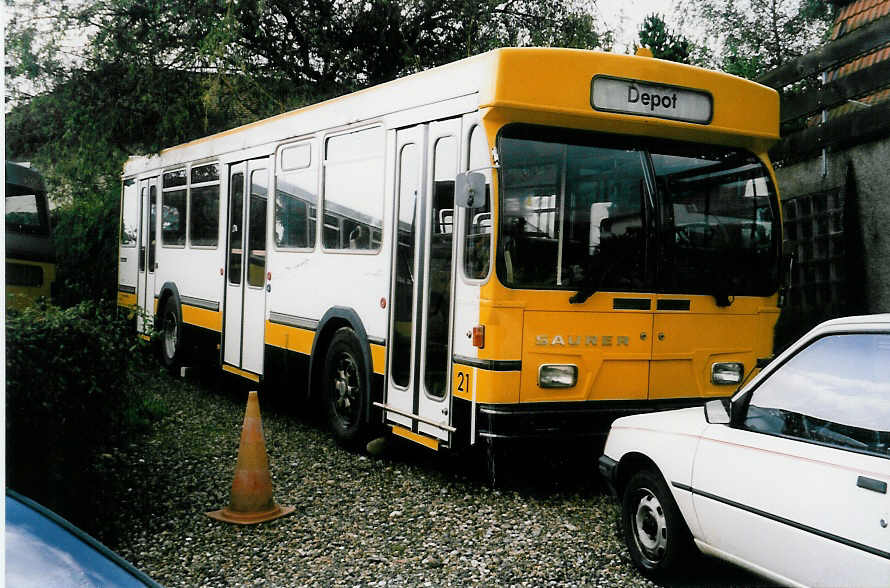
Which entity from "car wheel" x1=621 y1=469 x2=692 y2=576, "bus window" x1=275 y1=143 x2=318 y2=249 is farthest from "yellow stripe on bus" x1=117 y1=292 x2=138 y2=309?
"car wheel" x1=621 y1=469 x2=692 y2=576

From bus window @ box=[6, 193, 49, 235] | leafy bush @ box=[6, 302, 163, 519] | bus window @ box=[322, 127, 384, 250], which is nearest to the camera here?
leafy bush @ box=[6, 302, 163, 519]

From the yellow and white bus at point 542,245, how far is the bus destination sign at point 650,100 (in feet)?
0.04

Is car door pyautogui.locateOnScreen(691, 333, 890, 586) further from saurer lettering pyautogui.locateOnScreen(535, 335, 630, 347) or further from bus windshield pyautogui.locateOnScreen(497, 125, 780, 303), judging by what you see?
bus windshield pyautogui.locateOnScreen(497, 125, 780, 303)

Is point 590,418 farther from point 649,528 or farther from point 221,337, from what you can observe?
point 221,337

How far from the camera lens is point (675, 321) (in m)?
6.56

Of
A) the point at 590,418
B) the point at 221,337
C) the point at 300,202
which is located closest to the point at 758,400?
the point at 590,418

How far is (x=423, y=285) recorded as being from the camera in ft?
22.4

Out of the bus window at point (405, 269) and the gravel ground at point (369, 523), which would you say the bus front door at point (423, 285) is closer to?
the bus window at point (405, 269)

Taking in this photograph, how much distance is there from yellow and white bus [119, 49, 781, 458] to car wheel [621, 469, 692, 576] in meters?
1.26

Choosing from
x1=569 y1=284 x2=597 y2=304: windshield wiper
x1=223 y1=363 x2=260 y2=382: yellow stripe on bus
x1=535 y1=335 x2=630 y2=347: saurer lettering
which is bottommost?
x1=223 y1=363 x2=260 y2=382: yellow stripe on bus

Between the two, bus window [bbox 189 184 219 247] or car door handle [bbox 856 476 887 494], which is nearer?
car door handle [bbox 856 476 887 494]

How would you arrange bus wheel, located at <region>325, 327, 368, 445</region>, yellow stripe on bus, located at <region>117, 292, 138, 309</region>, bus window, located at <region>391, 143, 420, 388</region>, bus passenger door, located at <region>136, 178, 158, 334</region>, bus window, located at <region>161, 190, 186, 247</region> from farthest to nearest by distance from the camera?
yellow stripe on bus, located at <region>117, 292, 138, 309</region>
bus passenger door, located at <region>136, 178, 158, 334</region>
bus window, located at <region>161, 190, 186, 247</region>
bus wheel, located at <region>325, 327, 368, 445</region>
bus window, located at <region>391, 143, 420, 388</region>

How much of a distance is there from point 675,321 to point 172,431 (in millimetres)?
4671

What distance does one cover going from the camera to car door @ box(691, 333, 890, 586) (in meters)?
3.50
